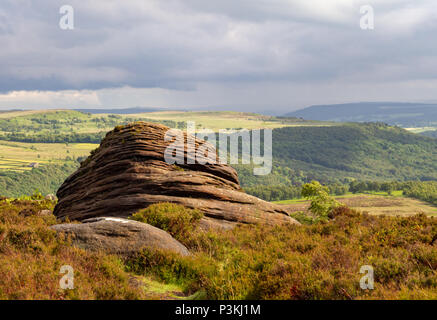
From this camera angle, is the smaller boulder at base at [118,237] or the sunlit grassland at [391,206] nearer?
the smaller boulder at base at [118,237]

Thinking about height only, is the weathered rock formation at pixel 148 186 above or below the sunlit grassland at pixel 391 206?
above

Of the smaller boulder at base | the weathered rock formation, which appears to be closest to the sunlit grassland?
the weathered rock formation

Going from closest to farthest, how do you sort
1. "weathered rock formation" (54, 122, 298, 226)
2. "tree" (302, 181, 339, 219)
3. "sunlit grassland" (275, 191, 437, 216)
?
"weathered rock formation" (54, 122, 298, 226) → "tree" (302, 181, 339, 219) → "sunlit grassland" (275, 191, 437, 216)

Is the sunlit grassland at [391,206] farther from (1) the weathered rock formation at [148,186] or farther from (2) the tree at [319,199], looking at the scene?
(1) the weathered rock formation at [148,186]

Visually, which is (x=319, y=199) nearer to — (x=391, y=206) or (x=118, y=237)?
(x=118, y=237)

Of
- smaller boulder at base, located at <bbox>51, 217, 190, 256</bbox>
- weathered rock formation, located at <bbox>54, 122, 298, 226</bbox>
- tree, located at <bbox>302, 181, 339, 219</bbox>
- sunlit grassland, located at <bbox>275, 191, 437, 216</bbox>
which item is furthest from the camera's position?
sunlit grassland, located at <bbox>275, 191, 437, 216</bbox>

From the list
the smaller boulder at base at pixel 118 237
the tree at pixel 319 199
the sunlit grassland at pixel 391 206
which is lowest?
the sunlit grassland at pixel 391 206

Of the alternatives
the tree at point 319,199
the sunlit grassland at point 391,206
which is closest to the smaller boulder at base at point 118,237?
the tree at point 319,199

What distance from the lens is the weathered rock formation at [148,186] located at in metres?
21.0

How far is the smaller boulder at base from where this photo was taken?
11953mm

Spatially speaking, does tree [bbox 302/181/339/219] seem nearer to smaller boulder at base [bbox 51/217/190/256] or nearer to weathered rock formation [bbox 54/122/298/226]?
weathered rock formation [bbox 54/122/298/226]

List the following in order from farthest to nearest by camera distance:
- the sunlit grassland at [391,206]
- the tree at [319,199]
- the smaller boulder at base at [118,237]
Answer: the sunlit grassland at [391,206], the tree at [319,199], the smaller boulder at base at [118,237]

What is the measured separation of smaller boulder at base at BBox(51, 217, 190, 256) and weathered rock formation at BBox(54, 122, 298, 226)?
6.88 m

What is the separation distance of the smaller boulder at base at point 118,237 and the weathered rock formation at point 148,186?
22.6 ft
